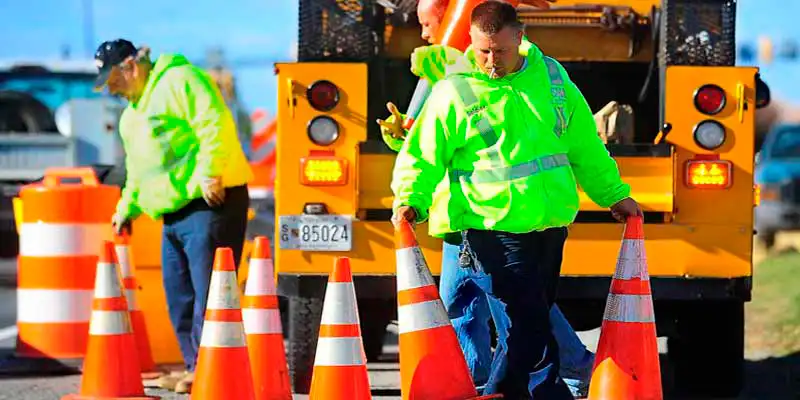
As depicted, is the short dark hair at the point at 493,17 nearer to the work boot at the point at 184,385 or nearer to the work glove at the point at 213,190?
the work glove at the point at 213,190

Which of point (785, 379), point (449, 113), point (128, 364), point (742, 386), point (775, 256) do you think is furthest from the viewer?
point (775, 256)

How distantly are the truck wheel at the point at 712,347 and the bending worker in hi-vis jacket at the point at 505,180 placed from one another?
7.17ft

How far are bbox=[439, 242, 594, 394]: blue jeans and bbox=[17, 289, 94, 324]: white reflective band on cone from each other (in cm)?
337

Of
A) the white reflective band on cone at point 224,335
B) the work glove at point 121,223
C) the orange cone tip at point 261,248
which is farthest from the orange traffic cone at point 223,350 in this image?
the work glove at point 121,223

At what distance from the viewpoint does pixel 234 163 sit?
795 cm

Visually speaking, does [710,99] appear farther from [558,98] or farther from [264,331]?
[264,331]

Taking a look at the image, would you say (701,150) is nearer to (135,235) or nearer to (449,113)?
(449,113)

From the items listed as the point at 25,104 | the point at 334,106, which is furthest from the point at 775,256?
the point at 334,106

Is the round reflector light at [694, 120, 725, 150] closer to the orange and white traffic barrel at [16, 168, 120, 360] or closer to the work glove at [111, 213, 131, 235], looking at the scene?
the work glove at [111, 213, 131, 235]

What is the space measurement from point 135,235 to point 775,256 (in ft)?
36.0

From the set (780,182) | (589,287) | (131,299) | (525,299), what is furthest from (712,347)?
(780,182)

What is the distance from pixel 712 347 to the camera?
7754mm

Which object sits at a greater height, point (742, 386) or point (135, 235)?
point (135, 235)

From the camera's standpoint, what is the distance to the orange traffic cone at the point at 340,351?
583cm
